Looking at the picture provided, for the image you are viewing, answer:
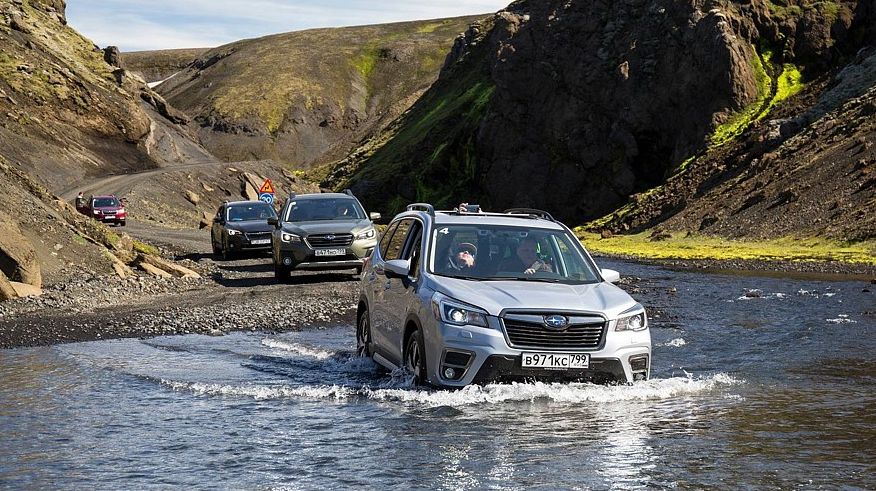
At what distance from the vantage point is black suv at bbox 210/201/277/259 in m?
33.7

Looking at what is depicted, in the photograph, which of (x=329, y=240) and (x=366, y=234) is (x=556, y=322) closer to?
(x=329, y=240)

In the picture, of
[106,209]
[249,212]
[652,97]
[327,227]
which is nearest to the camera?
[327,227]

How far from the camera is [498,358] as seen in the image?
1009 centimetres

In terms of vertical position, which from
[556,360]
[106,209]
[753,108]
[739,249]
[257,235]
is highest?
[753,108]

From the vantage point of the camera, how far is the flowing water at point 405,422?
7.64 metres

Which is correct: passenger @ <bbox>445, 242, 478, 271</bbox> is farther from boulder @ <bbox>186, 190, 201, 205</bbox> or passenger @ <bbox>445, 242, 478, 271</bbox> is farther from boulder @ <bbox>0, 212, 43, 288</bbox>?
boulder @ <bbox>186, 190, 201, 205</bbox>

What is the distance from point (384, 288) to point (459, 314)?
2.13 m

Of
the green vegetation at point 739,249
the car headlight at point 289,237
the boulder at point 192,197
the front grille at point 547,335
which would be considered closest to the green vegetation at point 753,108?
the green vegetation at point 739,249

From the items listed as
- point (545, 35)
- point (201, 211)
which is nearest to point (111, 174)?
point (201, 211)

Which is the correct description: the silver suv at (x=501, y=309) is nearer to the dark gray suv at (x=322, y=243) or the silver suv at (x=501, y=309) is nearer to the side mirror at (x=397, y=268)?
the side mirror at (x=397, y=268)

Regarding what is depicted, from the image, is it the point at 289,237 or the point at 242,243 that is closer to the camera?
the point at 289,237

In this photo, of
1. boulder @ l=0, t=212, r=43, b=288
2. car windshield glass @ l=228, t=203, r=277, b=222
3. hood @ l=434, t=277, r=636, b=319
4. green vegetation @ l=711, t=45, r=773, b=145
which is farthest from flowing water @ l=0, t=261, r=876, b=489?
green vegetation @ l=711, t=45, r=773, b=145

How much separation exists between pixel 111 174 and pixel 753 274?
56.6 meters

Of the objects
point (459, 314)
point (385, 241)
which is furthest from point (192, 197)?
point (459, 314)
